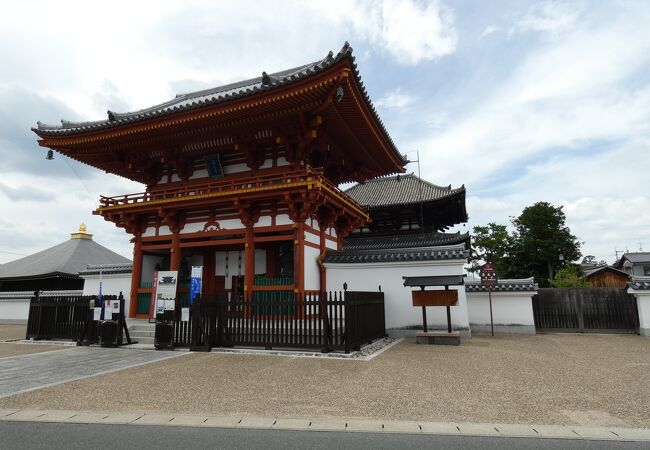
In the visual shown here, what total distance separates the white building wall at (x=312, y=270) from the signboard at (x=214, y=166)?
510cm

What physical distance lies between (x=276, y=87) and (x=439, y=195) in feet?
42.6

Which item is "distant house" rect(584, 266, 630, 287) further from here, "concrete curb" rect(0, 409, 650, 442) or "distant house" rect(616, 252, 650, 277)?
"concrete curb" rect(0, 409, 650, 442)

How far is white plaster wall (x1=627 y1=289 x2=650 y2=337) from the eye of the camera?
1386cm

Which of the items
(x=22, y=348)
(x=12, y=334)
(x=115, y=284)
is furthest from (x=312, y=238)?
(x=12, y=334)

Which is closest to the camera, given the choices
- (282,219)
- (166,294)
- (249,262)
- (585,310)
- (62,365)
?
(62,365)

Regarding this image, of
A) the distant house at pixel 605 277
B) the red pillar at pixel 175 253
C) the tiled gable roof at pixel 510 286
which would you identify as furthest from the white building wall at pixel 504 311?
the distant house at pixel 605 277

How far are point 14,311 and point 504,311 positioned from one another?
2742 cm

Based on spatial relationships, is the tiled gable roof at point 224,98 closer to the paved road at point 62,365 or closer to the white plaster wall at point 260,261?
the white plaster wall at point 260,261

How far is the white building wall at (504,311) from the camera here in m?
15.1

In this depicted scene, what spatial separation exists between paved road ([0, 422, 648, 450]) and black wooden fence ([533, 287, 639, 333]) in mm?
13796

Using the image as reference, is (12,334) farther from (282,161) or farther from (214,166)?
(282,161)

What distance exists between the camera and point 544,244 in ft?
139

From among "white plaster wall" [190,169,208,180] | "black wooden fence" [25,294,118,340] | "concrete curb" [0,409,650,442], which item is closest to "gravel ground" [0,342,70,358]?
"black wooden fence" [25,294,118,340]

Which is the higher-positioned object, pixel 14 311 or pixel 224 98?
pixel 224 98
